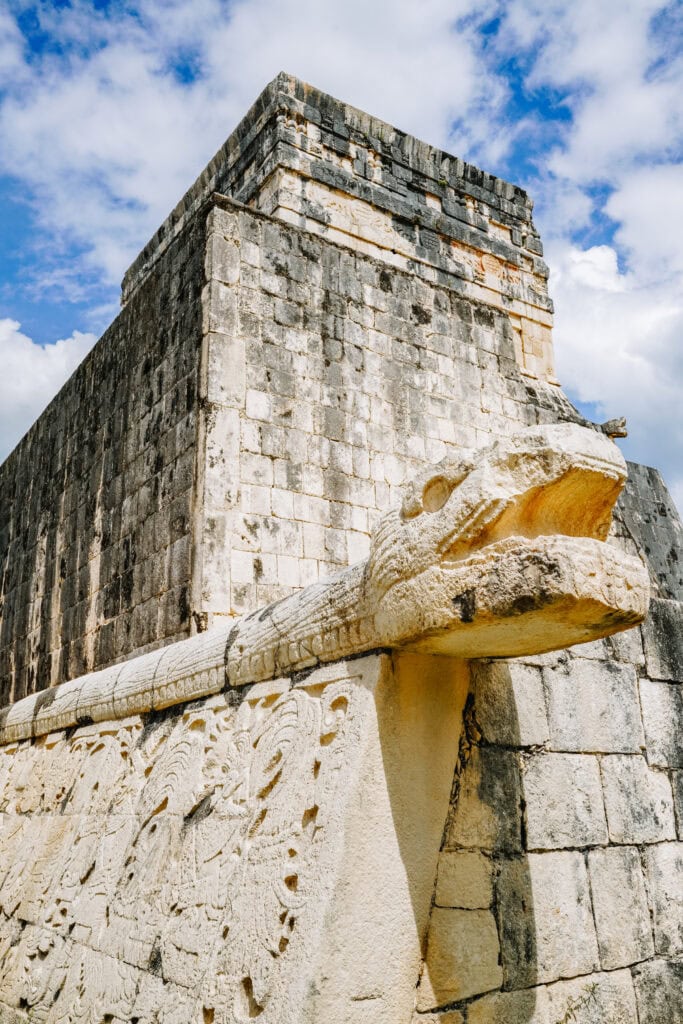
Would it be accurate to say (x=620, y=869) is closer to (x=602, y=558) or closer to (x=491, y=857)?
(x=491, y=857)

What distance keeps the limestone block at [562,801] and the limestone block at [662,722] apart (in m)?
0.35

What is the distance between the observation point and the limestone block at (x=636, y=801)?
3168mm

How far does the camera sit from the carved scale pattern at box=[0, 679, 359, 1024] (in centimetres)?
252

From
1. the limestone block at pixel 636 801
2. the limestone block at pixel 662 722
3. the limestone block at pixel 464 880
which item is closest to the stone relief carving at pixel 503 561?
the limestone block at pixel 464 880

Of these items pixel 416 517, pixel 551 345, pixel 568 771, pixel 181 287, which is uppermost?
pixel 551 345

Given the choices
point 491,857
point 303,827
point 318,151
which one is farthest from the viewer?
point 318,151

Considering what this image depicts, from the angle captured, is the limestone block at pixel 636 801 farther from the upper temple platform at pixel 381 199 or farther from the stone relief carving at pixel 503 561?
the upper temple platform at pixel 381 199

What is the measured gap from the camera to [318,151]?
861 centimetres

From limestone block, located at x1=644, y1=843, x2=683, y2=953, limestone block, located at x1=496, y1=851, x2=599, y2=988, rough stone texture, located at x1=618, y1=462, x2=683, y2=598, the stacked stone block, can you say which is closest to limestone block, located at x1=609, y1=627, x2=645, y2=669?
the stacked stone block

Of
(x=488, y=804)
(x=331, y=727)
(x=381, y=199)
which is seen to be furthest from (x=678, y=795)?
(x=381, y=199)

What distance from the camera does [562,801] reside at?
3.04 m

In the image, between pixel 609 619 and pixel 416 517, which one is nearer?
pixel 609 619

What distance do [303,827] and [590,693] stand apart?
1.25m

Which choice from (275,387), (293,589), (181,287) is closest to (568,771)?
(293,589)
